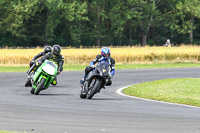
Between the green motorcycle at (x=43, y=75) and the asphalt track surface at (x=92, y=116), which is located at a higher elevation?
the green motorcycle at (x=43, y=75)

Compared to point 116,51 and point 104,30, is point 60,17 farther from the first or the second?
point 116,51

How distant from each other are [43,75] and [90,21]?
5903cm

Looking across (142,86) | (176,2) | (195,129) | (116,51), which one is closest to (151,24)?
(176,2)

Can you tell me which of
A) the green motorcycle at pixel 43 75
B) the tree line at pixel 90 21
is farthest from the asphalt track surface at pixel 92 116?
the tree line at pixel 90 21

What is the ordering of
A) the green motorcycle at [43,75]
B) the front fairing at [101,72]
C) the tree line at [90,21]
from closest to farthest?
the front fairing at [101,72]
the green motorcycle at [43,75]
the tree line at [90,21]

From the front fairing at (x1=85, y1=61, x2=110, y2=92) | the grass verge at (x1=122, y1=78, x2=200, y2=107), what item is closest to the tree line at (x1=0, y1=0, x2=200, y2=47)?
the grass verge at (x1=122, y1=78, x2=200, y2=107)

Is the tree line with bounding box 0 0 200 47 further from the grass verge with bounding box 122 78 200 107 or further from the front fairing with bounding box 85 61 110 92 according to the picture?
the front fairing with bounding box 85 61 110 92

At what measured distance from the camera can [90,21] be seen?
75750 millimetres

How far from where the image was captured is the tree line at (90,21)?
66000 mm

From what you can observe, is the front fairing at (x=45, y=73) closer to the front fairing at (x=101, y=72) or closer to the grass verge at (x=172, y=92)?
the front fairing at (x=101, y=72)

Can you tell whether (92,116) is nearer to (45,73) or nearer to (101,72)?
(101,72)

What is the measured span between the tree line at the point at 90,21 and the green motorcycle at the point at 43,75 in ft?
150

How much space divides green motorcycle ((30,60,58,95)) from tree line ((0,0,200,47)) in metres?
45.9

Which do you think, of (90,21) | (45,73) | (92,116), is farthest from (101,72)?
(90,21)
